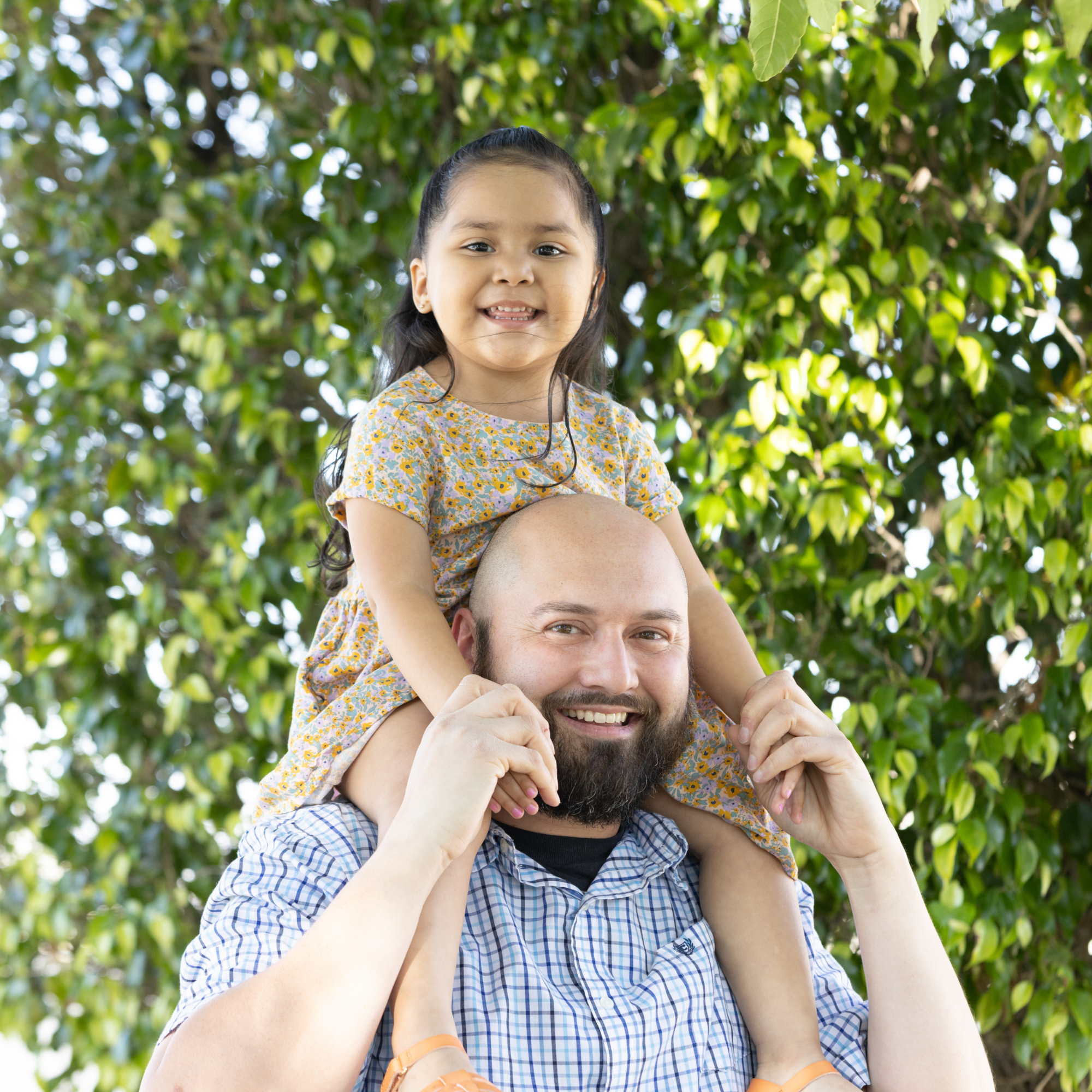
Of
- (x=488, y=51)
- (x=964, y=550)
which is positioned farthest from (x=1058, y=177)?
(x=488, y=51)

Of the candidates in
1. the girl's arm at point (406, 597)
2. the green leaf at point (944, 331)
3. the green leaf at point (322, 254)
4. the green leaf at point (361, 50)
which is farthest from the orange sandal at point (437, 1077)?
the green leaf at point (361, 50)

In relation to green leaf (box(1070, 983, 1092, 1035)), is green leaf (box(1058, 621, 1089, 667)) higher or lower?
higher

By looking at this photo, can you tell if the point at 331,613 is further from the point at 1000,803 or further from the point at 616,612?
the point at 1000,803

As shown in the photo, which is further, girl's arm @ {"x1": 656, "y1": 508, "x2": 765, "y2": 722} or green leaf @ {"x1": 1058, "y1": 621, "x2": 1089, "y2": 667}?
green leaf @ {"x1": 1058, "y1": 621, "x2": 1089, "y2": 667}

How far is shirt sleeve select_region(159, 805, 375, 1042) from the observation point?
120 cm

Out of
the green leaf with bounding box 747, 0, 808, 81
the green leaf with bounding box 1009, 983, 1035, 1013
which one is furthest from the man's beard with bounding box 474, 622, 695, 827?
the green leaf with bounding box 1009, 983, 1035, 1013

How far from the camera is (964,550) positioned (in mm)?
2225

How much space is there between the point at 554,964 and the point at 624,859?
0.16m

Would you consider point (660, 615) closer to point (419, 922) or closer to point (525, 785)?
point (525, 785)

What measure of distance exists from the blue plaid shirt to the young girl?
0.15ft

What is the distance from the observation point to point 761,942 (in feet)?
4.44

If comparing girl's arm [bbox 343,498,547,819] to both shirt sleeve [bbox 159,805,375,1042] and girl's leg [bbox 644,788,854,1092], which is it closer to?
shirt sleeve [bbox 159,805,375,1042]

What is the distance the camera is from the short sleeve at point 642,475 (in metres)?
1.63

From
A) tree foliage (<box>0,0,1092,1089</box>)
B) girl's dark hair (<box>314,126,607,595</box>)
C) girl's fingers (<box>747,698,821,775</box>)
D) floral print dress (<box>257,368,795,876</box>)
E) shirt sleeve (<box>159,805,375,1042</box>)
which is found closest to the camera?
shirt sleeve (<box>159,805,375,1042</box>)
